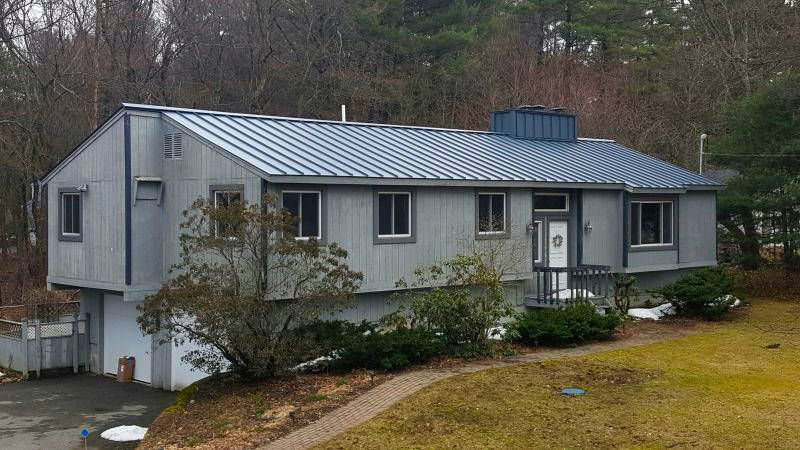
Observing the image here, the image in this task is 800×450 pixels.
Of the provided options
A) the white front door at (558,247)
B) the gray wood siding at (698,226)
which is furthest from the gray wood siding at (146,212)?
the gray wood siding at (698,226)

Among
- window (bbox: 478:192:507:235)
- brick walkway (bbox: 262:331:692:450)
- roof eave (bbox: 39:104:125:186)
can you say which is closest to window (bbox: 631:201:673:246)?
window (bbox: 478:192:507:235)

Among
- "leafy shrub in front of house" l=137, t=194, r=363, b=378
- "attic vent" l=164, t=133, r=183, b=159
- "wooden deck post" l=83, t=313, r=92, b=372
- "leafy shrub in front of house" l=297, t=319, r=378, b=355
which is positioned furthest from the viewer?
"wooden deck post" l=83, t=313, r=92, b=372

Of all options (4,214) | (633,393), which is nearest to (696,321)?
(633,393)

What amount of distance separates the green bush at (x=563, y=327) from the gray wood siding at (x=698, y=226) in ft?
20.8

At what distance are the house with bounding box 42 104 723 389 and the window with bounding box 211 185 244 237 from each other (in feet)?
0.13

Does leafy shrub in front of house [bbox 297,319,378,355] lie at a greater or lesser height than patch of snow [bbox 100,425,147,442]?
greater

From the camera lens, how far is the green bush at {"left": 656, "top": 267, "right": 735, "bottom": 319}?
1978 centimetres

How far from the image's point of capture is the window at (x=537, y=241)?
65.6 feet

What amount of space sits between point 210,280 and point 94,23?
20370 millimetres

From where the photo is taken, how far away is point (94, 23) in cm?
3017

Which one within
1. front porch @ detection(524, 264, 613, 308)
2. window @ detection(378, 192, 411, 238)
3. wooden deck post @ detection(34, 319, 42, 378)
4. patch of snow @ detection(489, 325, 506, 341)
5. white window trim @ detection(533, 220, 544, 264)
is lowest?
wooden deck post @ detection(34, 319, 42, 378)

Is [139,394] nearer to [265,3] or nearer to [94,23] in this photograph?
[94,23]

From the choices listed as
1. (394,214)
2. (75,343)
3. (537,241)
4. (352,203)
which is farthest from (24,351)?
(537,241)

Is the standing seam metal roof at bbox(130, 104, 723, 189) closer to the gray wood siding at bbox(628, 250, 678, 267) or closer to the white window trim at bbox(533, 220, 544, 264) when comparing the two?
the white window trim at bbox(533, 220, 544, 264)
